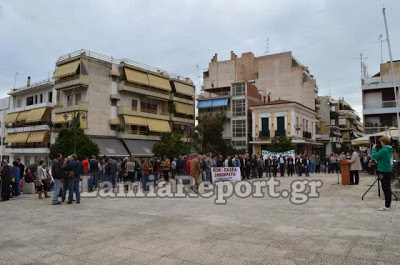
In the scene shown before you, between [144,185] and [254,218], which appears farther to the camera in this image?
[144,185]

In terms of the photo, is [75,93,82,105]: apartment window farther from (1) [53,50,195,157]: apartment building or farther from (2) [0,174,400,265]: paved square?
(2) [0,174,400,265]: paved square

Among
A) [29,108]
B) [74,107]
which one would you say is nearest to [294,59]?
[74,107]

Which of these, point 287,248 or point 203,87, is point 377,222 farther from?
point 203,87

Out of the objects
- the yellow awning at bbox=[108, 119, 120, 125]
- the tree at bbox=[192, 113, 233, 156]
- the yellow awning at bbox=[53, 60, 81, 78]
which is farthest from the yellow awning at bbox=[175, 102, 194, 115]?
the yellow awning at bbox=[53, 60, 81, 78]

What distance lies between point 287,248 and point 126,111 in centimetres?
3692

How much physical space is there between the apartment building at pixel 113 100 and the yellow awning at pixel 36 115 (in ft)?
8.25

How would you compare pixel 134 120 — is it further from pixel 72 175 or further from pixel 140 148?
pixel 72 175

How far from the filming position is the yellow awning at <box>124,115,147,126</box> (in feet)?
131

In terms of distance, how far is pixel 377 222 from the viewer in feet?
22.4

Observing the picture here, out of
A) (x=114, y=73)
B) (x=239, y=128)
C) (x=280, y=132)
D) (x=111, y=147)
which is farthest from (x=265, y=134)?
(x=114, y=73)

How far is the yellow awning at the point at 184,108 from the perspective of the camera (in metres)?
48.1

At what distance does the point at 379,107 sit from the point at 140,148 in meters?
27.0

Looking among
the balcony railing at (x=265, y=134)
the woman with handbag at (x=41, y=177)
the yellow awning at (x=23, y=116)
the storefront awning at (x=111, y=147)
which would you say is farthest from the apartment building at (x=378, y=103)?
the yellow awning at (x=23, y=116)

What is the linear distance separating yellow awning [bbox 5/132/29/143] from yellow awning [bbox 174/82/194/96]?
2066 centimetres
